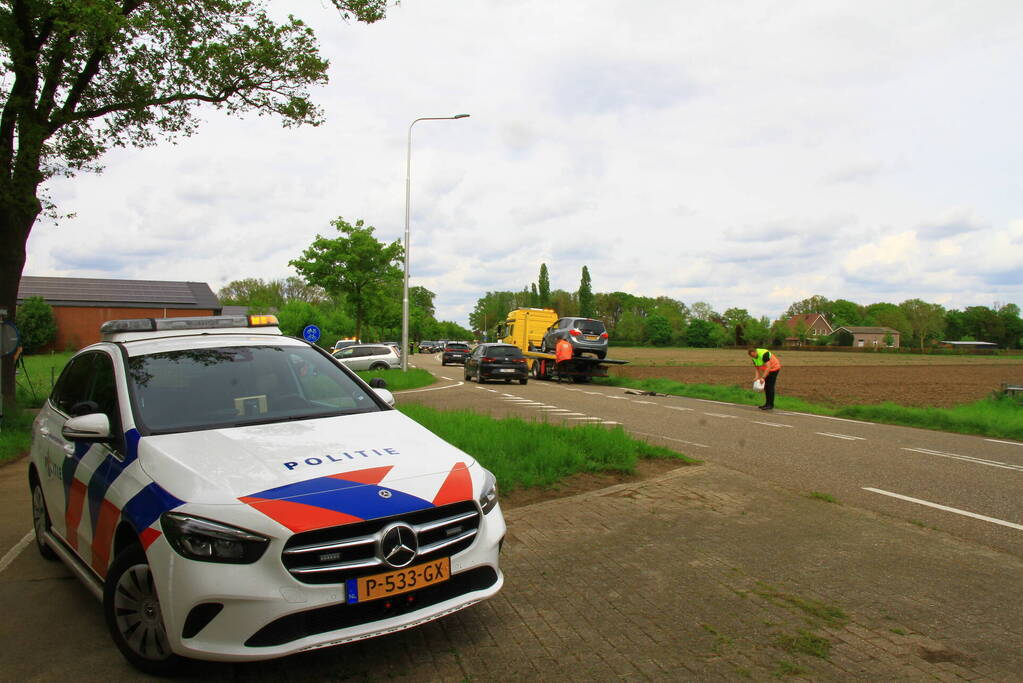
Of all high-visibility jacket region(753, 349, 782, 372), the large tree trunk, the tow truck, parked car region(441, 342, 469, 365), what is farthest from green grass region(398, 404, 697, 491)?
parked car region(441, 342, 469, 365)

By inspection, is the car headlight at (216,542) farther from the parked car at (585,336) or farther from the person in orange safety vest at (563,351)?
the parked car at (585,336)

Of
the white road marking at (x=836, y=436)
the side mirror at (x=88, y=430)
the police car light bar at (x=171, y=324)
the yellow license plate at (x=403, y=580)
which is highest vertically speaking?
the police car light bar at (x=171, y=324)

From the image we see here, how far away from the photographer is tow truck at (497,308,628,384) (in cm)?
2908

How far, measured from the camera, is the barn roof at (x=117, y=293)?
59.0 metres

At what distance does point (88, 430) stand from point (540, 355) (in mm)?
28093

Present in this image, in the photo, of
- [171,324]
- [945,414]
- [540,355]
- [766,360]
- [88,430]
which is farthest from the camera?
[540,355]

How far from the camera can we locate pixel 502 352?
92.0ft

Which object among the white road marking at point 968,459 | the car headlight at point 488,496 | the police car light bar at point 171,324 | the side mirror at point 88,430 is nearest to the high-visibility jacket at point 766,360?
the white road marking at point 968,459

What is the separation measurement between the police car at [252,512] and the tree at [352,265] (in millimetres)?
30182

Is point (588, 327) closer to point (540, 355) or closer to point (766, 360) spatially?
point (540, 355)

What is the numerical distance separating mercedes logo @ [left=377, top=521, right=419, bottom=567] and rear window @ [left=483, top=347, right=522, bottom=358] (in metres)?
24.5

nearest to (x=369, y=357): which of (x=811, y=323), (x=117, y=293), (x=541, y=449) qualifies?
(x=541, y=449)

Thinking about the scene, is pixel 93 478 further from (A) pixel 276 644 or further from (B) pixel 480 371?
(B) pixel 480 371

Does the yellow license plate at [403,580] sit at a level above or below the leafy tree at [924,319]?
below
